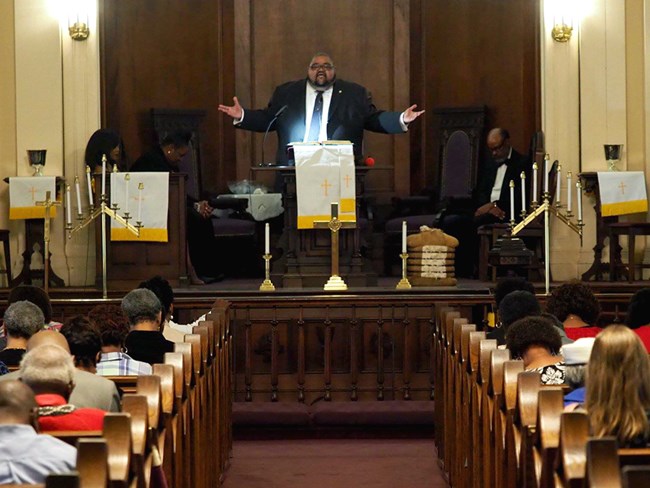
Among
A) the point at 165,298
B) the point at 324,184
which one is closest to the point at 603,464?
the point at 165,298

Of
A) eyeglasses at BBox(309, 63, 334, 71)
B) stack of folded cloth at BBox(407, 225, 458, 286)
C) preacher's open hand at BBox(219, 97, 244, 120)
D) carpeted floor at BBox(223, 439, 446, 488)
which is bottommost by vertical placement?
carpeted floor at BBox(223, 439, 446, 488)

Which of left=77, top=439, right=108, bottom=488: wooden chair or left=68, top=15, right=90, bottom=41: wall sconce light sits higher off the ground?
left=68, top=15, right=90, bottom=41: wall sconce light

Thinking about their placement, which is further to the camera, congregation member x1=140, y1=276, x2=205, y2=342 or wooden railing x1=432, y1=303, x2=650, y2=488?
congregation member x1=140, y1=276, x2=205, y2=342

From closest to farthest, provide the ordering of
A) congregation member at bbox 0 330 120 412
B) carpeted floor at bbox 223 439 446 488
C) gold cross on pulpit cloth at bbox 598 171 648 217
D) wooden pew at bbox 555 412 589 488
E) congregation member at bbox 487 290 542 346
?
wooden pew at bbox 555 412 589 488
congregation member at bbox 0 330 120 412
congregation member at bbox 487 290 542 346
carpeted floor at bbox 223 439 446 488
gold cross on pulpit cloth at bbox 598 171 648 217

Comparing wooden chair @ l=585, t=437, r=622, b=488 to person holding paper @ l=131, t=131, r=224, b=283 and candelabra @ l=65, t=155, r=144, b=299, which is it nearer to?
candelabra @ l=65, t=155, r=144, b=299

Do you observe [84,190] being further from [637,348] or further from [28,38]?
[637,348]

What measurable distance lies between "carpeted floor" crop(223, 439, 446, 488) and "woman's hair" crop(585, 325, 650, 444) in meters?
3.61

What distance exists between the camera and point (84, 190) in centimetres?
1223

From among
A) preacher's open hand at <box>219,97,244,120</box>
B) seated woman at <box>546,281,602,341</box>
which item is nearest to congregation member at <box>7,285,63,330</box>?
seated woman at <box>546,281,602,341</box>

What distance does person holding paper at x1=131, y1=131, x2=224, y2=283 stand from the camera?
12156 mm

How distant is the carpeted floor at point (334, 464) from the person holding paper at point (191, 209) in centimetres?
367

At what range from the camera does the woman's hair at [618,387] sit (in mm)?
3746

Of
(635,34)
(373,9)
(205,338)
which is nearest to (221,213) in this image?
(373,9)

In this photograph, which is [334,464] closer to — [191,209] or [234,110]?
[234,110]
